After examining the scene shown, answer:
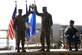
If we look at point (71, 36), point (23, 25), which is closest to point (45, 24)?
point (23, 25)

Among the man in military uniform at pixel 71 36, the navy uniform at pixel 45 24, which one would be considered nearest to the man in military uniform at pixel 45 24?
the navy uniform at pixel 45 24

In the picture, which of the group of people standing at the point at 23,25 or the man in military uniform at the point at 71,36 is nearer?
the group of people standing at the point at 23,25

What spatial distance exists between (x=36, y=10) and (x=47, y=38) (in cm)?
138

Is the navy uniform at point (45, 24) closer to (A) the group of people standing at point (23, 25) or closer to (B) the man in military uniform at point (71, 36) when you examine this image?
(A) the group of people standing at point (23, 25)

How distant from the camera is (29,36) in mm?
16906

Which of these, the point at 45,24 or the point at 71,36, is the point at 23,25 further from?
the point at 71,36

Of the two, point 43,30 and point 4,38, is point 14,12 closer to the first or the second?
point 43,30

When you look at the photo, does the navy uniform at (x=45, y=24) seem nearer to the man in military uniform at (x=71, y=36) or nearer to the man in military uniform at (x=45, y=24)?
the man in military uniform at (x=45, y=24)

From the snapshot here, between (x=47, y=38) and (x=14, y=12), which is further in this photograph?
(x=14, y=12)

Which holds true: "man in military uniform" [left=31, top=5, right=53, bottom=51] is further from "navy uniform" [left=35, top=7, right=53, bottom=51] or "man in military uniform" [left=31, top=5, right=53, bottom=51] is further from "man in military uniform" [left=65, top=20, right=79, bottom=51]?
"man in military uniform" [left=65, top=20, right=79, bottom=51]

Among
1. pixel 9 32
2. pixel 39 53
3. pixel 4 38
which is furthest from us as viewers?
pixel 4 38

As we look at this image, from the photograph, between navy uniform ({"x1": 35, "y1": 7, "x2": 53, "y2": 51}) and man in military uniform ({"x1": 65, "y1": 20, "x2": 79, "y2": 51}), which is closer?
navy uniform ({"x1": 35, "y1": 7, "x2": 53, "y2": 51})

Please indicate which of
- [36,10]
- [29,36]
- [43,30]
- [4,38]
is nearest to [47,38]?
[43,30]

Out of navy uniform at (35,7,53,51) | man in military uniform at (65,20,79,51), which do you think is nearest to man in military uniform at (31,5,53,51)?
navy uniform at (35,7,53,51)
